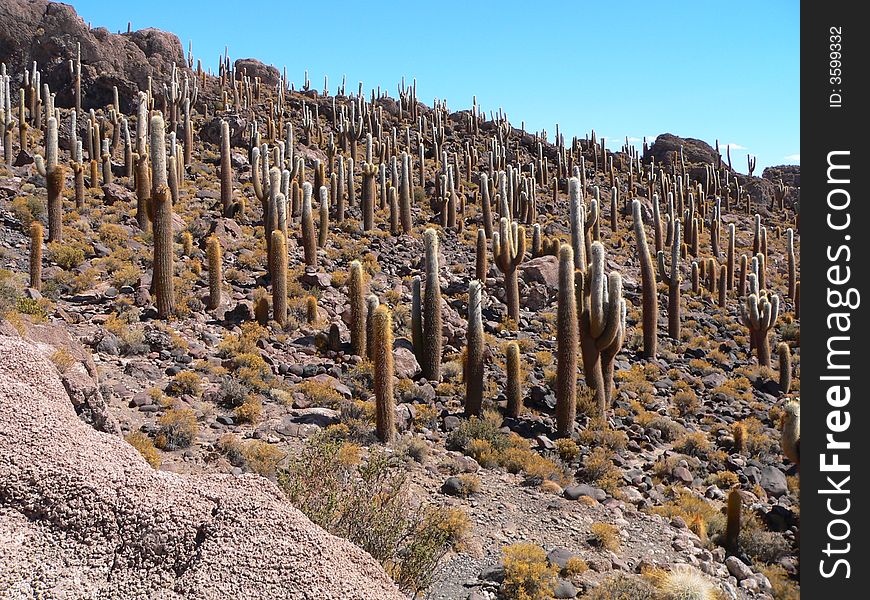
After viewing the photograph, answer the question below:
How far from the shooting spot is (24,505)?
385cm

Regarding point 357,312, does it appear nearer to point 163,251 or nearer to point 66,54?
point 163,251

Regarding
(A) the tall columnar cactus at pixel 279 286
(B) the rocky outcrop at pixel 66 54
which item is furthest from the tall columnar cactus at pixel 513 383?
(B) the rocky outcrop at pixel 66 54

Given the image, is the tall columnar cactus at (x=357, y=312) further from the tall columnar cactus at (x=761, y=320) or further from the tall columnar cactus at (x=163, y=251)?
the tall columnar cactus at (x=761, y=320)

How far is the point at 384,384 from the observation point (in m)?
10.2

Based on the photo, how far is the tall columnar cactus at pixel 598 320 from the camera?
12461 mm

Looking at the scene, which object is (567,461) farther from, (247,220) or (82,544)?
(247,220)

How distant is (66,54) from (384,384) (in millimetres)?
37289

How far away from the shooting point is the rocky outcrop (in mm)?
35656

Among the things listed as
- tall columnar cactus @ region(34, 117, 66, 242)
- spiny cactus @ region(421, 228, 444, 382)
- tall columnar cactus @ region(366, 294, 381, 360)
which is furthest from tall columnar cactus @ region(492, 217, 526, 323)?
tall columnar cactus @ region(34, 117, 66, 242)

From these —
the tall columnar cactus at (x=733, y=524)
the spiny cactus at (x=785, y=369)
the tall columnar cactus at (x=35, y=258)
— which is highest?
the tall columnar cactus at (x=35, y=258)

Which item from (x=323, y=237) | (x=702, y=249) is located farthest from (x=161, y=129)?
(x=702, y=249)

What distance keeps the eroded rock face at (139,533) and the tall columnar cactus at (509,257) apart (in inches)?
564

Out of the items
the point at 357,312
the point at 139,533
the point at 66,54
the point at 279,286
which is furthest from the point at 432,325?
the point at 66,54

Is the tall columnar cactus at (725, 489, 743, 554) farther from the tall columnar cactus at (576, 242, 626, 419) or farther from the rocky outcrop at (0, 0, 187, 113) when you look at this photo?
the rocky outcrop at (0, 0, 187, 113)
